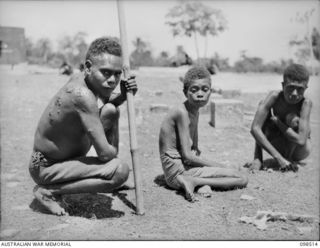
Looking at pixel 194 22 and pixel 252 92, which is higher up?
pixel 194 22

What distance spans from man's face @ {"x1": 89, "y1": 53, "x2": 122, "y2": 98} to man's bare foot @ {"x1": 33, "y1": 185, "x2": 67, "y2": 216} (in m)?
1.06

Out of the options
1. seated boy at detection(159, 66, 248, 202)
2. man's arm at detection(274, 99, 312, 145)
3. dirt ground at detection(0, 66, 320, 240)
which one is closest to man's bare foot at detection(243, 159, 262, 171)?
dirt ground at detection(0, 66, 320, 240)

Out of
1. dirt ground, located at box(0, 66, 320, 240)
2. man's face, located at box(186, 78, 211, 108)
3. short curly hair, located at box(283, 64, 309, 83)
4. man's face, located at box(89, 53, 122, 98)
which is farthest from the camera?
short curly hair, located at box(283, 64, 309, 83)

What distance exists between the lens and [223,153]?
597cm

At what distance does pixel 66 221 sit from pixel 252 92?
31.1 ft

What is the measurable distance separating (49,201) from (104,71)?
1.27 metres

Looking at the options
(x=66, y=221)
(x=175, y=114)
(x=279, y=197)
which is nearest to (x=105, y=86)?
(x=175, y=114)

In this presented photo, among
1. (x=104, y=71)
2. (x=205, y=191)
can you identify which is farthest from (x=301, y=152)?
(x=104, y=71)

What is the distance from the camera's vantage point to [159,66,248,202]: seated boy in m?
3.95

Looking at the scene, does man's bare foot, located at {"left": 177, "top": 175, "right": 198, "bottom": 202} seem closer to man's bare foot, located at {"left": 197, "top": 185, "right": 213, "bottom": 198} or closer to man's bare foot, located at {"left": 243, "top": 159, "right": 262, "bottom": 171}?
man's bare foot, located at {"left": 197, "top": 185, "right": 213, "bottom": 198}

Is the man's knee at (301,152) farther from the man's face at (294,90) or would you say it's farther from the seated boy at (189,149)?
the seated boy at (189,149)

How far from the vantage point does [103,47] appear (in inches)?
130

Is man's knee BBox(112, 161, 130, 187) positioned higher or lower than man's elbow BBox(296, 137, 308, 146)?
higher

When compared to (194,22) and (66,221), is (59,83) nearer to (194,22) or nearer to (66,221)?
(66,221)
